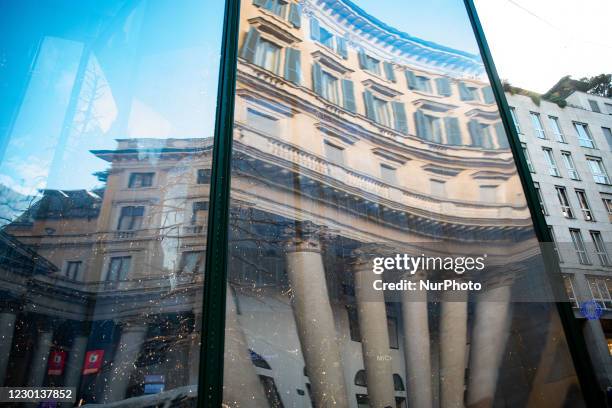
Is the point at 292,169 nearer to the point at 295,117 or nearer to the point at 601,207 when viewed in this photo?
the point at 295,117

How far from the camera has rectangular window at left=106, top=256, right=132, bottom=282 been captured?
5.27ft

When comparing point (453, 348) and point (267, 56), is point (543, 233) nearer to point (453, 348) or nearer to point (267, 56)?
point (453, 348)

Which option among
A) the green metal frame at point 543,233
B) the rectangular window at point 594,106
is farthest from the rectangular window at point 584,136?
the green metal frame at point 543,233

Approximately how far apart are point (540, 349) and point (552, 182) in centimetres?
1079

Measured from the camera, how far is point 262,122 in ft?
7.23

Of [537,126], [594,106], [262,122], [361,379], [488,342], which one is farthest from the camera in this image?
[537,126]

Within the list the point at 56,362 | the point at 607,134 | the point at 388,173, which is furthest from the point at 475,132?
the point at 607,134

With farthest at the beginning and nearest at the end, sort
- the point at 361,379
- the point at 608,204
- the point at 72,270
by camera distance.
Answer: the point at 608,204 < the point at 361,379 < the point at 72,270

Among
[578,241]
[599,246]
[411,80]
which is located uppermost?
[599,246]

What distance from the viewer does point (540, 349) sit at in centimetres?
194

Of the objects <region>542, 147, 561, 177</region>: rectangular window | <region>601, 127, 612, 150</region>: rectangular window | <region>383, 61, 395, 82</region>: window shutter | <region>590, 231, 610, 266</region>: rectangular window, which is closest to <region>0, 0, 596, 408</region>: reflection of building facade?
<region>383, 61, 395, 82</region>: window shutter

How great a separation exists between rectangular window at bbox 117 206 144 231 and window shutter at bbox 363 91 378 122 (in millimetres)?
1692

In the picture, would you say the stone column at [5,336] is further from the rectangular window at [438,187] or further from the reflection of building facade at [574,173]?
the reflection of building facade at [574,173]

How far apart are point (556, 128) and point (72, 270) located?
12.8 metres
